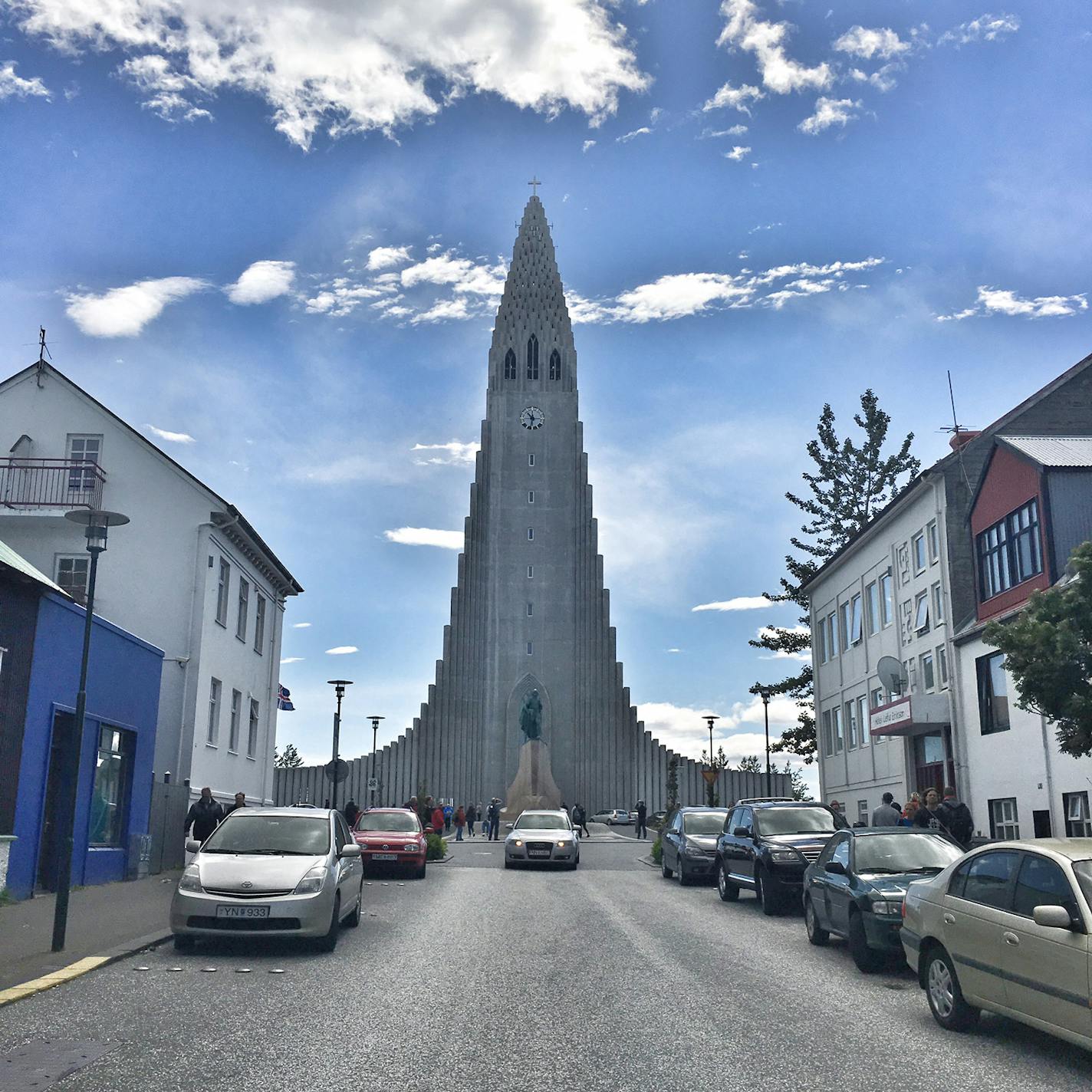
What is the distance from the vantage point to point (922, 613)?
1272 inches

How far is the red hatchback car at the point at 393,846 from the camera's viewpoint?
2459 centimetres

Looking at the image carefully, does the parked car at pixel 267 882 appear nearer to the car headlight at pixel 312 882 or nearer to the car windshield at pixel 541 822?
the car headlight at pixel 312 882

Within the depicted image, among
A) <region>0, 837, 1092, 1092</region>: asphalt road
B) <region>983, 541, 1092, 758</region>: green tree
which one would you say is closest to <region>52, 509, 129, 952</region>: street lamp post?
<region>0, 837, 1092, 1092</region>: asphalt road

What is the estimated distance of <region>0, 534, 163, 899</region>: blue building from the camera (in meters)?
Result: 17.0

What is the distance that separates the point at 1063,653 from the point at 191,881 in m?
11.2

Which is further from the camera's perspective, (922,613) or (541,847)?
(922,613)

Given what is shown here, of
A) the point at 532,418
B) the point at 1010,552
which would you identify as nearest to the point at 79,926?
the point at 1010,552

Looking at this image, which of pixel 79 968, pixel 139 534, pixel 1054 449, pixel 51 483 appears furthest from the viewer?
pixel 51 483

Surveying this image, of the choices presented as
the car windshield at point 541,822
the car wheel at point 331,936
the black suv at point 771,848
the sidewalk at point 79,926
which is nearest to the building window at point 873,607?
the car windshield at point 541,822

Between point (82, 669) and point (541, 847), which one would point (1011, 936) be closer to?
point (82, 669)

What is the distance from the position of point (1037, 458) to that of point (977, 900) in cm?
1793

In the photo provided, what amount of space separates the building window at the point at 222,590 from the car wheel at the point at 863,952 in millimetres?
20245

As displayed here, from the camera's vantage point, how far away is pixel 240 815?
13711mm

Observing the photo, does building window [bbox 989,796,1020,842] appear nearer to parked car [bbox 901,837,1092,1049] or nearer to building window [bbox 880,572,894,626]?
building window [bbox 880,572,894,626]
